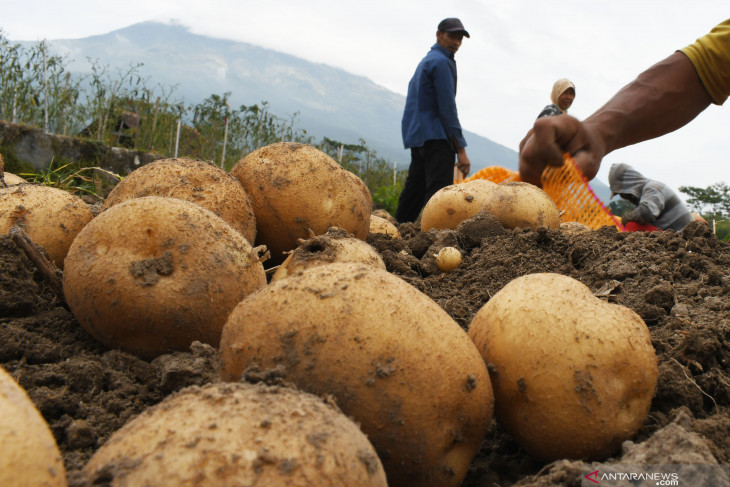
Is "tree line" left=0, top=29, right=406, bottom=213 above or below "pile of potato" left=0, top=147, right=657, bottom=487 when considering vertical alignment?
below

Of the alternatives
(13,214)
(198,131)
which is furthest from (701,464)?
(198,131)

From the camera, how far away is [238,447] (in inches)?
40.9

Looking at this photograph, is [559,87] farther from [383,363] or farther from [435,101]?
[383,363]

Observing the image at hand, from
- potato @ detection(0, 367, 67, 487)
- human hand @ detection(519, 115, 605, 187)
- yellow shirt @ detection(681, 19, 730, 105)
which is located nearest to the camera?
potato @ detection(0, 367, 67, 487)

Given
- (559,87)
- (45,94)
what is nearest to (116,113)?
(45,94)

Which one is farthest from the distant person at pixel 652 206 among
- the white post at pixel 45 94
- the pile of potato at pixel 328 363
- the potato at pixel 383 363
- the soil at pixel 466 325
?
the white post at pixel 45 94

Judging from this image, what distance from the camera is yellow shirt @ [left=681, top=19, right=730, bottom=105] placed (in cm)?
333

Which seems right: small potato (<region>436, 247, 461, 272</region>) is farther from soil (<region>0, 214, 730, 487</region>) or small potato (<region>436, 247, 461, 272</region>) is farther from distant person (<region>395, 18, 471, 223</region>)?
distant person (<region>395, 18, 471, 223</region>)

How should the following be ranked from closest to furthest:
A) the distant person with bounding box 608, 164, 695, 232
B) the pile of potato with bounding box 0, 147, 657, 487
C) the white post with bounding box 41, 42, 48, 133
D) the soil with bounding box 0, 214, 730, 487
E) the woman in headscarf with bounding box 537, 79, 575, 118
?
the pile of potato with bounding box 0, 147, 657, 487 < the soil with bounding box 0, 214, 730, 487 < the distant person with bounding box 608, 164, 695, 232 < the woman in headscarf with bounding box 537, 79, 575, 118 < the white post with bounding box 41, 42, 48, 133

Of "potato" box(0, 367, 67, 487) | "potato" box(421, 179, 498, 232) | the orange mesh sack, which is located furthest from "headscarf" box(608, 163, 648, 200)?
"potato" box(0, 367, 67, 487)

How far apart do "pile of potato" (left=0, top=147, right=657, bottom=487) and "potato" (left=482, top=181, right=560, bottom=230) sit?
206 centimetres

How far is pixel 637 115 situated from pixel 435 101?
4.25 meters

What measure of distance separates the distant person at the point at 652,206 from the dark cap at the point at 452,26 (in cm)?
304

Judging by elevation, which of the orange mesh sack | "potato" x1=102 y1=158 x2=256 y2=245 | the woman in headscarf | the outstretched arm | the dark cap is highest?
the dark cap
